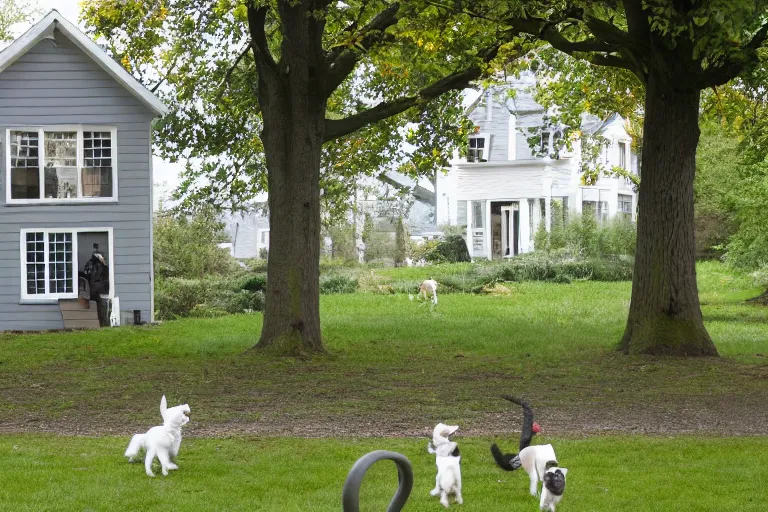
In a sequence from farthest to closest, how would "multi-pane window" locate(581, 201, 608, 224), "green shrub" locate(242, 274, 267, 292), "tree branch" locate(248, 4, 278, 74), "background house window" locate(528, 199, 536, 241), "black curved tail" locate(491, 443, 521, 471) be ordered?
"multi-pane window" locate(581, 201, 608, 224), "background house window" locate(528, 199, 536, 241), "green shrub" locate(242, 274, 267, 292), "tree branch" locate(248, 4, 278, 74), "black curved tail" locate(491, 443, 521, 471)

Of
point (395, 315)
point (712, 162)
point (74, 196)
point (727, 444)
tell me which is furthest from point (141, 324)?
point (712, 162)

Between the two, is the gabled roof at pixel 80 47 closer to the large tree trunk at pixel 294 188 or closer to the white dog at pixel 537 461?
the large tree trunk at pixel 294 188

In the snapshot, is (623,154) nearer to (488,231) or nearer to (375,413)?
(488,231)

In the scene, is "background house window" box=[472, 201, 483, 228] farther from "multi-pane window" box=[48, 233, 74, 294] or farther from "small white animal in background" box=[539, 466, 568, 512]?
"small white animal in background" box=[539, 466, 568, 512]

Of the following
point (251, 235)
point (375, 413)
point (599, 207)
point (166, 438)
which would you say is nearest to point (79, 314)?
point (375, 413)

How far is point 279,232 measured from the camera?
19297mm

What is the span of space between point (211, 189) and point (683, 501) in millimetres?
17611

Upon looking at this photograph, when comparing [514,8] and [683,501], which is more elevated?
[514,8]

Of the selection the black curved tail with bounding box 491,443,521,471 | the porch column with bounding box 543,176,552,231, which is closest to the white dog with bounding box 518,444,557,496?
the black curved tail with bounding box 491,443,521,471

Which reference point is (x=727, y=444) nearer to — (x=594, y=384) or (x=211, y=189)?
(x=594, y=384)

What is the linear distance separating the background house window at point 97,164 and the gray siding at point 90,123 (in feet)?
1.11

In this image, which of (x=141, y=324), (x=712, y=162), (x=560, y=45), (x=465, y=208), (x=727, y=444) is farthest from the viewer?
(x=465, y=208)

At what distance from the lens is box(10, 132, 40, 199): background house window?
92.0ft

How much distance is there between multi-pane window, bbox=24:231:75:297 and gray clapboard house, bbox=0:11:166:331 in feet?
0.08
